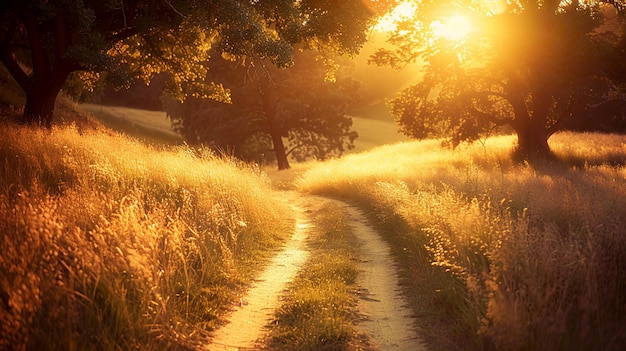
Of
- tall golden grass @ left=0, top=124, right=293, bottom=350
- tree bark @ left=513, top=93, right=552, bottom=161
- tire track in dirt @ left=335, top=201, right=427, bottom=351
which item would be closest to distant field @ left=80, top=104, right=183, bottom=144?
tree bark @ left=513, top=93, right=552, bottom=161

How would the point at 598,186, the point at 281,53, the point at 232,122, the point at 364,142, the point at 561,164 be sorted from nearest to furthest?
the point at 598,186
the point at 281,53
the point at 561,164
the point at 232,122
the point at 364,142

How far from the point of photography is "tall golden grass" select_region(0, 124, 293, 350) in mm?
5141

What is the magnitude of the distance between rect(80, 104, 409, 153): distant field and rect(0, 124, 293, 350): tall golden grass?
3386 cm

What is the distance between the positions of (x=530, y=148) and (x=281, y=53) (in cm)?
1365

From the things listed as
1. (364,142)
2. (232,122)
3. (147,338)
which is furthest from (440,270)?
(364,142)

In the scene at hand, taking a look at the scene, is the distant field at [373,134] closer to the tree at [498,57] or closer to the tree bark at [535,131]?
the tree bark at [535,131]

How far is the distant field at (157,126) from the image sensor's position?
51422mm

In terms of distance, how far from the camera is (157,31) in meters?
17.5

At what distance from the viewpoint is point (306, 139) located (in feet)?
142

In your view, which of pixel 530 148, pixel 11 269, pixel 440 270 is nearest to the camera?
pixel 11 269

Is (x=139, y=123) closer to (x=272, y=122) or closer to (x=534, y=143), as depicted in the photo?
(x=272, y=122)

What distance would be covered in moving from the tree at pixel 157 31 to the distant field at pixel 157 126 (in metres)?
27.4

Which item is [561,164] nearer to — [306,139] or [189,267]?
[189,267]

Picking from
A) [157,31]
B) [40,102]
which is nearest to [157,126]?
[157,31]
